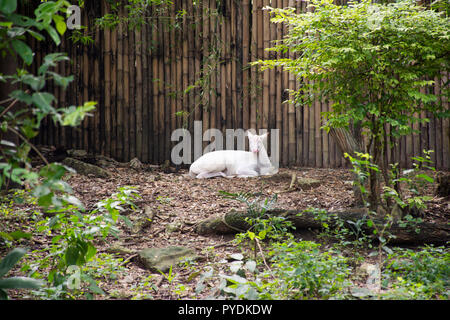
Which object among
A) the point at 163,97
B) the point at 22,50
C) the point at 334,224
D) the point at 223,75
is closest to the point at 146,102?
the point at 163,97

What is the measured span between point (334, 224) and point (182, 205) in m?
1.97

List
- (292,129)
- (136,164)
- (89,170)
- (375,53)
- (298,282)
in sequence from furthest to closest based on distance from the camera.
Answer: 1. (292,129)
2. (136,164)
3. (89,170)
4. (375,53)
5. (298,282)

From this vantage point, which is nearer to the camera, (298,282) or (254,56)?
(298,282)

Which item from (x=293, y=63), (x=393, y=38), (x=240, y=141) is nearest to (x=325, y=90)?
(x=293, y=63)

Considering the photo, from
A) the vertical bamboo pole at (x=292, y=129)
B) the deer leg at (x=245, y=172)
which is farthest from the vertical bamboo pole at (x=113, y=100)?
the vertical bamboo pole at (x=292, y=129)

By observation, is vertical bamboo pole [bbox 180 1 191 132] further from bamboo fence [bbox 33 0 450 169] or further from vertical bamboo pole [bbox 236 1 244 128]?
vertical bamboo pole [bbox 236 1 244 128]

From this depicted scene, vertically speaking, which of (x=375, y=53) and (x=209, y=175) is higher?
(x=375, y=53)

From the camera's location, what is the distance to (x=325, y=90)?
12.5 feet

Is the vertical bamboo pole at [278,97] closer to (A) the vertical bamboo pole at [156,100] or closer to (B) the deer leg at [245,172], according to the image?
(B) the deer leg at [245,172]

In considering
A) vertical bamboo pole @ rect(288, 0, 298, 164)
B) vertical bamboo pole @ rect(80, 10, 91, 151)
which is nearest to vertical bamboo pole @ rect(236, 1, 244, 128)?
vertical bamboo pole @ rect(288, 0, 298, 164)

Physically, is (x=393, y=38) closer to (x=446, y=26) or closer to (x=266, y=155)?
(x=446, y=26)

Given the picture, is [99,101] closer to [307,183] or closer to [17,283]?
[307,183]

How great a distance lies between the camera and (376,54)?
3.40 meters

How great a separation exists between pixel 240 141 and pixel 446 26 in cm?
436
